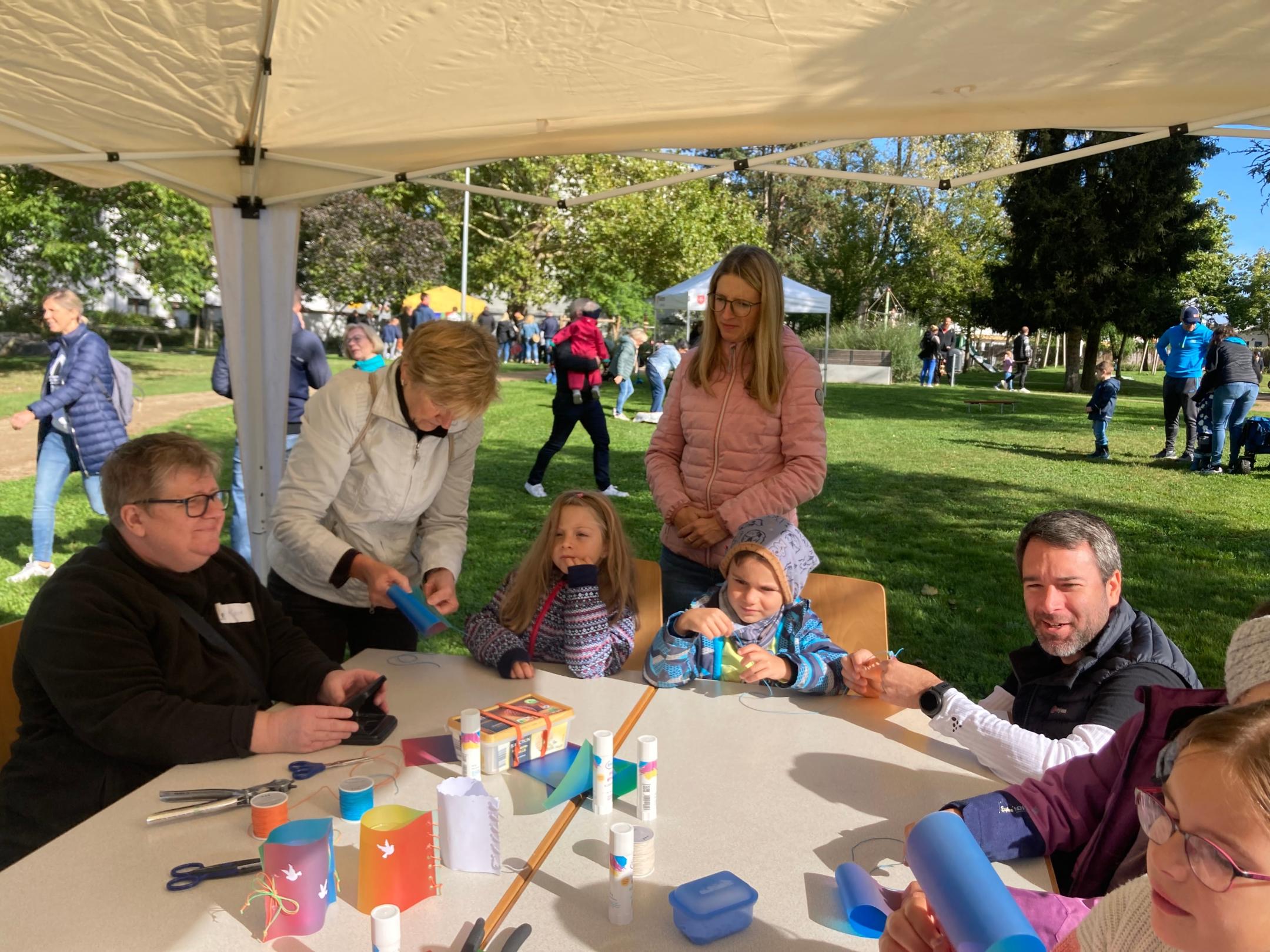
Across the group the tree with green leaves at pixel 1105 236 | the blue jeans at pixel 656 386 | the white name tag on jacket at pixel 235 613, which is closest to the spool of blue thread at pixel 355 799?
the white name tag on jacket at pixel 235 613

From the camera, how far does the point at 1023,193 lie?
2597cm

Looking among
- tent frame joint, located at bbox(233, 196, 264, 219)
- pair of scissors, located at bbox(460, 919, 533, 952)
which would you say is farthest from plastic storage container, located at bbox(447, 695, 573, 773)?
tent frame joint, located at bbox(233, 196, 264, 219)

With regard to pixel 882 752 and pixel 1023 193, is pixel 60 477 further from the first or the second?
pixel 1023 193

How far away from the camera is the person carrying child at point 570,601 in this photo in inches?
105

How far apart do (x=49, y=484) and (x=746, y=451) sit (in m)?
4.55

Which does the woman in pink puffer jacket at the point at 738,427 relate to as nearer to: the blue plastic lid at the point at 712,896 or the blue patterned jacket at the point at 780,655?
the blue patterned jacket at the point at 780,655

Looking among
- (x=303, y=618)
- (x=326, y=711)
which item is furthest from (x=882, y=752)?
(x=303, y=618)

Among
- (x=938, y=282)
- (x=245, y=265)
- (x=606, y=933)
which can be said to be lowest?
(x=606, y=933)

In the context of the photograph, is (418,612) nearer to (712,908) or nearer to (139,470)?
(139,470)

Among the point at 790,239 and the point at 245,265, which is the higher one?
the point at 790,239

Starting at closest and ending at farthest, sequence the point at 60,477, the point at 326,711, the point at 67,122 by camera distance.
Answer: the point at 326,711, the point at 67,122, the point at 60,477

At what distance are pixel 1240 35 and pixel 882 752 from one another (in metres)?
2.10

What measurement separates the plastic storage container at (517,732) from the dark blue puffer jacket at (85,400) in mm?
4310

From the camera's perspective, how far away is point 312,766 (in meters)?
1.99
